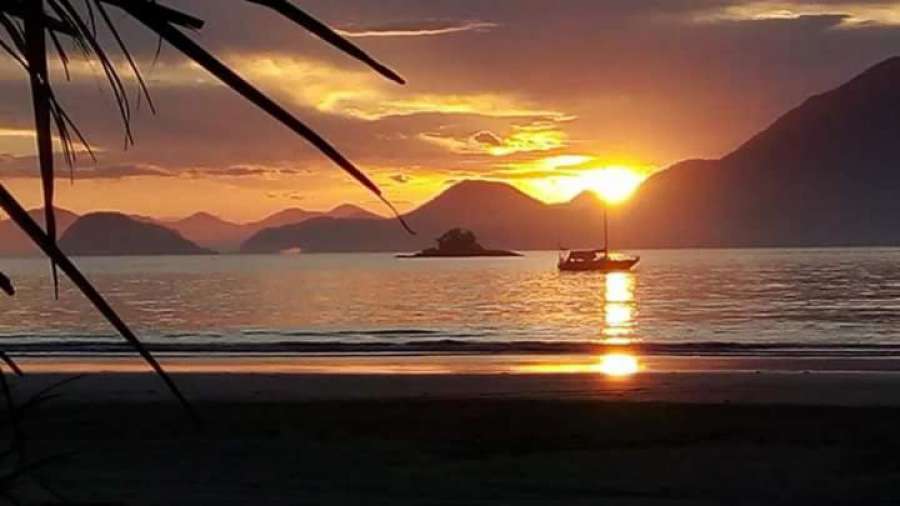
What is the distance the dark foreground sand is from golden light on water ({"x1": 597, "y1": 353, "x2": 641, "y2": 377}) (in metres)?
4.18

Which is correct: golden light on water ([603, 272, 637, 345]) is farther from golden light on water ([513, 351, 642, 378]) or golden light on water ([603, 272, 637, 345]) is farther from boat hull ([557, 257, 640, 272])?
boat hull ([557, 257, 640, 272])

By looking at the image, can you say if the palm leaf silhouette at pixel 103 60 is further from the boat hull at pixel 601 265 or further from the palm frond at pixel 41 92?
the boat hull at pixel 601 265

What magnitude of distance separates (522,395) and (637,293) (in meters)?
50.2

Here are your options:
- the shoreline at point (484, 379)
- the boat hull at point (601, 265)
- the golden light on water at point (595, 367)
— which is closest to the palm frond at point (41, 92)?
the shoreline at point (484, 379)

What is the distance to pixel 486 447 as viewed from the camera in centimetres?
1219

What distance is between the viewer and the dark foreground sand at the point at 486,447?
10.1m

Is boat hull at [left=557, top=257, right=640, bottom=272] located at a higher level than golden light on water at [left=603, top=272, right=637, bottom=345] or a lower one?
lower

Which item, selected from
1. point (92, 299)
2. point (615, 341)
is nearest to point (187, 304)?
point (615, 341)

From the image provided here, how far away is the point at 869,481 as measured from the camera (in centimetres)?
1043

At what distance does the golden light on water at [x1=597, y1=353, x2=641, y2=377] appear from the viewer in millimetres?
22172

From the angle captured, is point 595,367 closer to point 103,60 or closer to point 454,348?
point 454,348

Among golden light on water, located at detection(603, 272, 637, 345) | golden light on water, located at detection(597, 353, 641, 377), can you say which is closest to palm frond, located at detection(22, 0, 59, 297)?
golden light on water, located at detection(597, 353, 641, 377)

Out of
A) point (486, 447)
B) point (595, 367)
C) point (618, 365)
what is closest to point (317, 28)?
point (486, 447)

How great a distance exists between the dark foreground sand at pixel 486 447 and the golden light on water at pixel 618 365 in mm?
4175
